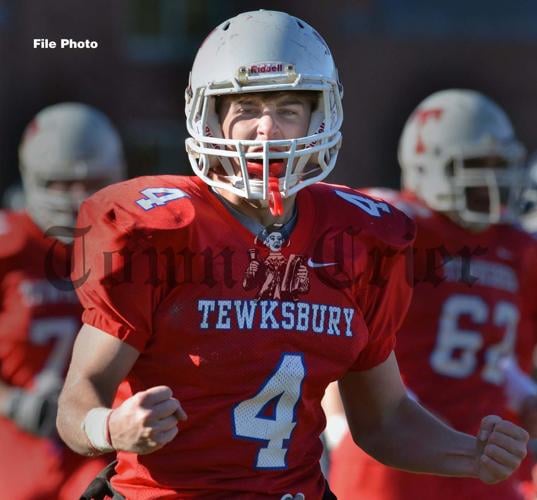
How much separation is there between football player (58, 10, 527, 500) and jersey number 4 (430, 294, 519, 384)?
6.01 feet

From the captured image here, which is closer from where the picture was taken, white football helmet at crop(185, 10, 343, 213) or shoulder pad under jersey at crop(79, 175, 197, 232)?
shoulder pad under jersey at crop(79, 175, 197, 232)

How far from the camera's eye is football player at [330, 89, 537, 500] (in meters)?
5.00

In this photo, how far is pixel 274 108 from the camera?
314cm

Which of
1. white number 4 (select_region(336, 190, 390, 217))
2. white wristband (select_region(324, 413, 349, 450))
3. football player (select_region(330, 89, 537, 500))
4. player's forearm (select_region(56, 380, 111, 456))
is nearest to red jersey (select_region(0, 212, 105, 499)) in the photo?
white wristband (select_region(324, 413, 349, 450))

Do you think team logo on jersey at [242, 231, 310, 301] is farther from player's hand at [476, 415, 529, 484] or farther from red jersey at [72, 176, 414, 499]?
player's hand at [476, 415, 529, 484]

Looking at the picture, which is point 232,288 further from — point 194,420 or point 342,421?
point 342,421

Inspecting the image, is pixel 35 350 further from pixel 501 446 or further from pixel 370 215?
pixel 501 446

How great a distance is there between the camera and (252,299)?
2.98m

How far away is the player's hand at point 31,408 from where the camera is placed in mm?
5352

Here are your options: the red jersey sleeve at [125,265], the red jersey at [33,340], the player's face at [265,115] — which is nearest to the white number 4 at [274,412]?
the red jersey sleeve at [125,265]

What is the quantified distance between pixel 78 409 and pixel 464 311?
8.42 feet

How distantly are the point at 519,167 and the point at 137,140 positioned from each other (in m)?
11.3

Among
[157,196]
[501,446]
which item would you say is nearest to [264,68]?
[157,196]

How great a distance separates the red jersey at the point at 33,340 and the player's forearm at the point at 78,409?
2.64 metres
